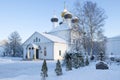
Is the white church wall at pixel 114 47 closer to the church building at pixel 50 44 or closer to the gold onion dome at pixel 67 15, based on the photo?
the church building at pixel 50 44

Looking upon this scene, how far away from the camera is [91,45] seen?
123 feet

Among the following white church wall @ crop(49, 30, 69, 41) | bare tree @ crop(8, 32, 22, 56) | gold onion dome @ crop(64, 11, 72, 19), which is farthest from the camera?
bare tree @ crop(8, 32, 22, 56)

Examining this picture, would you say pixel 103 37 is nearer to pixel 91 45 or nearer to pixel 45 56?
pixel 91 45

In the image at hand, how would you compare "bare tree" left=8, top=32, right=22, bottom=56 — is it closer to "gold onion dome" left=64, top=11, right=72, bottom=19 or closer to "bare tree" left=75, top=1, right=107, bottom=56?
"gold onion dome" left=64, top=11, right=72, bottom=19

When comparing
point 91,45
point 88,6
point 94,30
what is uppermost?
point 88,6

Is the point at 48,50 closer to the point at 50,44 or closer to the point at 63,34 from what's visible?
the point at 50,44

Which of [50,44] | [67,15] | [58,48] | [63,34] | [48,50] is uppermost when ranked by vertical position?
[67,15]

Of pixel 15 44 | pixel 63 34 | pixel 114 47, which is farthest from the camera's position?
pixel 15 44

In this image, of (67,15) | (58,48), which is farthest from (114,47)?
(58,48)

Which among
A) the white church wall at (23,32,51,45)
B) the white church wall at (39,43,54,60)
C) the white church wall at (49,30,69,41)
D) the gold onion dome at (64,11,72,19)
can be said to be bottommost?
the white church wall at (39,43,54,60)

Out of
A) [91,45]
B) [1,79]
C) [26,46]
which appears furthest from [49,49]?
[1,79]

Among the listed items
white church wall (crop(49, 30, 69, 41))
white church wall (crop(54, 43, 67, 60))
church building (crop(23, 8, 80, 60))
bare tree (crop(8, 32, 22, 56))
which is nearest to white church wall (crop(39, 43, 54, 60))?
church building (crop(23, 8, 80, 60))

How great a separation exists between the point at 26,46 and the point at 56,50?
8.26m

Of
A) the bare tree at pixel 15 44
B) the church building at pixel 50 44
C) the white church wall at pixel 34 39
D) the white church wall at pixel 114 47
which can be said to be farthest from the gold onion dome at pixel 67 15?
the bare tree at pixel 15 44
